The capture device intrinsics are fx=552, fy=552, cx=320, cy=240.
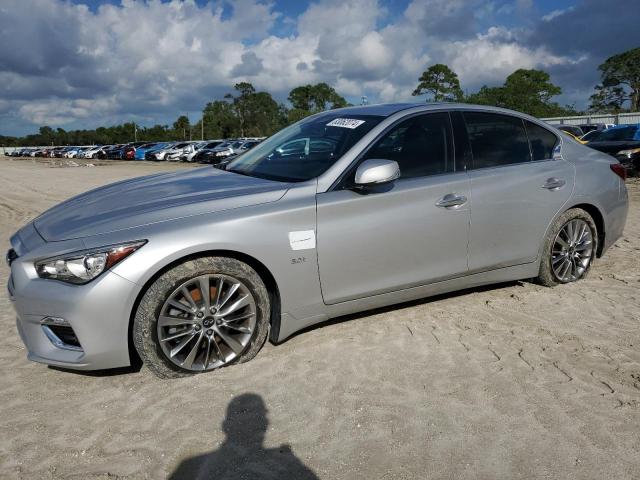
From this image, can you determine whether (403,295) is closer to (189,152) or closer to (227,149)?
(227,149)

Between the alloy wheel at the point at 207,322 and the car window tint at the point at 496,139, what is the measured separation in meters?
2.13

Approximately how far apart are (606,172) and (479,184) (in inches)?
66.3

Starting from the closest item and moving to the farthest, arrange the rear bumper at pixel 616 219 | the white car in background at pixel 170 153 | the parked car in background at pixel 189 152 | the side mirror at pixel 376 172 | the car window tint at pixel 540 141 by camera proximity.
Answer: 1. the side mirror at pixel 376 172
2. the car window tint at pixel 540 141
3. the rear bumper at pixel 616 219
4. the parked car in background at pixel 189 152
5. the white car in background at pixel 170 153

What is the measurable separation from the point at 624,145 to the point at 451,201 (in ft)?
44.3

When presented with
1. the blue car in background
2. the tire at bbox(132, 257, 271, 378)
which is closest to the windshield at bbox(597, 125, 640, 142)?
the tire at bbox(132, 257, 271, 378)

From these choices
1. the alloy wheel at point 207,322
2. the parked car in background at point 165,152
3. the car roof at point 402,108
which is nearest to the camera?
the alloy wheel at point 207,322

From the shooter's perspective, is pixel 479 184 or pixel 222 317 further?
pixel 479 184

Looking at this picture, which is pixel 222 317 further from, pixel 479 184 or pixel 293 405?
pixel 479 184

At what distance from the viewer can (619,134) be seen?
16.3 meters

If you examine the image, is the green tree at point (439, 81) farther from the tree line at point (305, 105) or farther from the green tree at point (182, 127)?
the green tree at point (182, 127)

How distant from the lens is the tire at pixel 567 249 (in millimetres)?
Result: 4727

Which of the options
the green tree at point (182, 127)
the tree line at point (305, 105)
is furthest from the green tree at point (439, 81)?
the green tree at point (182, 127)

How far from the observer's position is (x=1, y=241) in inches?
316

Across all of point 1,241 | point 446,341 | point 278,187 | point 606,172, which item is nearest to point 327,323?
point 446,341
